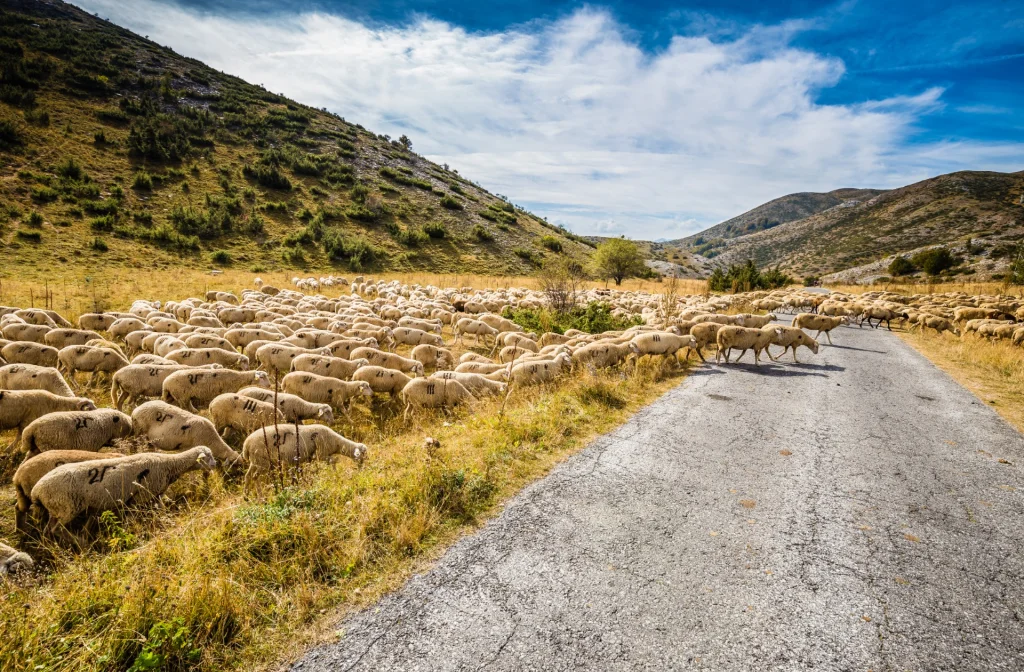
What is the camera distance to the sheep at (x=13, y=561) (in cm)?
386

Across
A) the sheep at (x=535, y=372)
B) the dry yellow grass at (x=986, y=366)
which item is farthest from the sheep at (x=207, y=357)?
the dry yellow grass at (x=986, y=366)

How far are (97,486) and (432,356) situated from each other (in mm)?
8426

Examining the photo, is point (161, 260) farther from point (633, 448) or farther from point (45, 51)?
point (45, 51)

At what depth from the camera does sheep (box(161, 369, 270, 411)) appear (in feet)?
26.8

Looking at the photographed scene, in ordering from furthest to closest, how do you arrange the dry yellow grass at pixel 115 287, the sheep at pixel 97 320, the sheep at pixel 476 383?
the dry yellow grass at pixel 115 287 < the sheep at pixel 97 320 < the sheep at pixel 476 383

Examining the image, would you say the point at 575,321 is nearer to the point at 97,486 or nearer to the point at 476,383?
the point at 476,383

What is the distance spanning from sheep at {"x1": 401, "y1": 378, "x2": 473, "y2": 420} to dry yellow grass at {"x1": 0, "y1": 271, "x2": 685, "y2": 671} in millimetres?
1591

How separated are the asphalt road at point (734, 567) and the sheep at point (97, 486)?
12.3 ft

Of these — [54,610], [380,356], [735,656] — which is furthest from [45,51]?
[735,656]

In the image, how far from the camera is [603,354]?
482 inches

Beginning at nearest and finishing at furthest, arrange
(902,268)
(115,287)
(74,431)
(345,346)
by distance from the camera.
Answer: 1. (74,431)
2. (345,346)
3. (115,287)
4. (902,268)

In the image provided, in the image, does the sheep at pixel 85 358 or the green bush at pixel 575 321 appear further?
the green bush at pixel 575 321

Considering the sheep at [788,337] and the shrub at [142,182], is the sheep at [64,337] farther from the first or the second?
the shrub at [142,182]

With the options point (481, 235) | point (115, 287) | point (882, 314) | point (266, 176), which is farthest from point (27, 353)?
point (481, 235)
